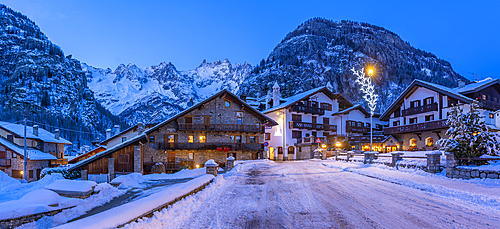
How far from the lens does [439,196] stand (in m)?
10.5

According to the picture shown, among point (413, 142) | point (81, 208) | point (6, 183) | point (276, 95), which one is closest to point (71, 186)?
point (81, 208)

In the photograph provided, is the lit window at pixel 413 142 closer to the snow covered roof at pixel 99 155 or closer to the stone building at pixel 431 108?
the stone building at pixel 431 108

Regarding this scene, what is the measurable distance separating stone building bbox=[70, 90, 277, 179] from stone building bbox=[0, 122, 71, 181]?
62.4 feet

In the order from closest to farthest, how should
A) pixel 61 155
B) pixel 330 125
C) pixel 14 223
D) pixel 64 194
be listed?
pixel 14 223 < pixel 64 194 < pixel 330 125 < pixel 61 155

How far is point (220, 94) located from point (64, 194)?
85.2 feet

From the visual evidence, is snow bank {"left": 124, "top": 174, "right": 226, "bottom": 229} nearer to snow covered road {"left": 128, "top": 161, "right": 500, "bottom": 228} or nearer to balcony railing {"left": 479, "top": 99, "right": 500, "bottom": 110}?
snow covered road {"left": 128, "top": 161, "right": 500, "bottom": 228}

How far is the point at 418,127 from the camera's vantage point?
1490 inches

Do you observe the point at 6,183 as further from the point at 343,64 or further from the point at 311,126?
the point at 343,64

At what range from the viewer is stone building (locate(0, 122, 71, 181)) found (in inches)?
1660

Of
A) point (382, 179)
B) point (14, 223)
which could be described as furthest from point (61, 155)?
point (382, 179)

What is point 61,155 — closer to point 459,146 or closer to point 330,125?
point 330,125

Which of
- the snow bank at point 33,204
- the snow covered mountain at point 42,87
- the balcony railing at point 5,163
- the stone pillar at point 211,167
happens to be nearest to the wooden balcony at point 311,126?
the stone pillar at point 211,167

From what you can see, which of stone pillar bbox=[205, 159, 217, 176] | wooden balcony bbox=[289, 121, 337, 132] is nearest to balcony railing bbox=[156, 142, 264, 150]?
wooden balcony bbox=[289, 121, 337, 132]

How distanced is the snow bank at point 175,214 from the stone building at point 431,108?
31160 millimetres
